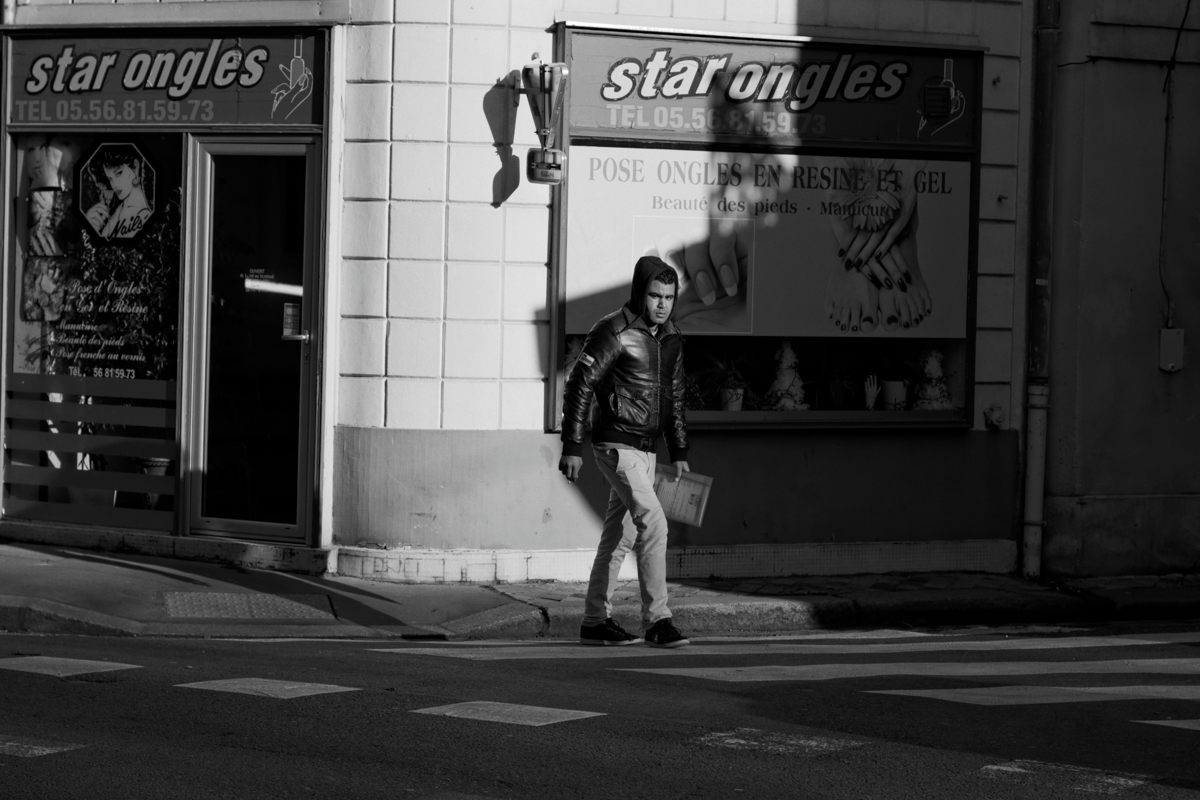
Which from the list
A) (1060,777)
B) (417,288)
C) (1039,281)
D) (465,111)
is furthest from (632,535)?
(1039,281)

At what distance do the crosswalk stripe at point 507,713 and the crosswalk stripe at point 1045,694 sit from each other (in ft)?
4.44

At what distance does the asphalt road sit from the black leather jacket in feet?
3.71

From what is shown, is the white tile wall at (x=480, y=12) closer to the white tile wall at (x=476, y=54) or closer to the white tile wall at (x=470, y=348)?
the white tile wall at (x=476, y=54)

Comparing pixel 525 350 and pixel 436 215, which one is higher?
pixel 436 215

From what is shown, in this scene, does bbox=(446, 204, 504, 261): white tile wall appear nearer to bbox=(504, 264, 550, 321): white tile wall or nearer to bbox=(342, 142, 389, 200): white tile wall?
bbox=(504, 264, 550, 321): white tile wall

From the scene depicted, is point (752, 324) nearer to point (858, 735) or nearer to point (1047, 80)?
point (1047, 80)

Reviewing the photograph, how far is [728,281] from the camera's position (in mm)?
10648

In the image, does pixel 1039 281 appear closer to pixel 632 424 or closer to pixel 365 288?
pixel 632 424

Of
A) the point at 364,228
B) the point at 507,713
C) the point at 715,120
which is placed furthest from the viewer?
the point at 715,120

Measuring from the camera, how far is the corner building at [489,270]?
10094 millimetres

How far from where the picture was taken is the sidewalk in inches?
344

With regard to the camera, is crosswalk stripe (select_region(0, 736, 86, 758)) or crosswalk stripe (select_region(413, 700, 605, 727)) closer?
crosswalk stripe (select_region(0, 736, 86, 758))

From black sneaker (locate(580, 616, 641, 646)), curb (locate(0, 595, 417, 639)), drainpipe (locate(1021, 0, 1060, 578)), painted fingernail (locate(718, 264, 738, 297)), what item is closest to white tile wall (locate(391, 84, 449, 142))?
painted fingernail (locate(718, 264, 738, 297))

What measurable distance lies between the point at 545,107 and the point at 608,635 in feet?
11.3
